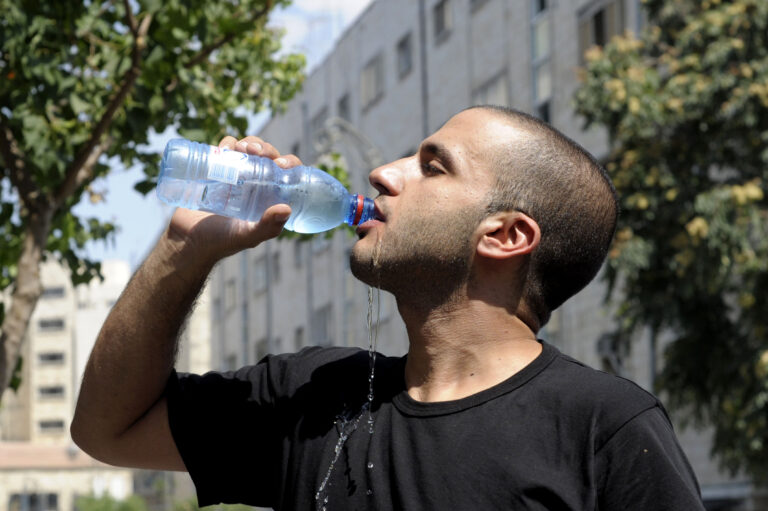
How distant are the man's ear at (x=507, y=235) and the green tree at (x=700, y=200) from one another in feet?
32.5

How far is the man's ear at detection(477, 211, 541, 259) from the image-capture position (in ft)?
9.40

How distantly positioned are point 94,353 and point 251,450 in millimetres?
411

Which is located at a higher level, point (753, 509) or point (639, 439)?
point (639, 439)

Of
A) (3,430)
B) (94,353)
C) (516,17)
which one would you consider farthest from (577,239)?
(3,430)

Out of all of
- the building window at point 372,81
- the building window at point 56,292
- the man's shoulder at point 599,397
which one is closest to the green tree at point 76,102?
the man's shoulder at point 599,397

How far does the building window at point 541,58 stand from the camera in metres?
23.4

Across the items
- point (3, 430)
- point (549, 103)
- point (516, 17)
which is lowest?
point (3, 430)

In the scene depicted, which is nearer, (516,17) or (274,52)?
(274,52)

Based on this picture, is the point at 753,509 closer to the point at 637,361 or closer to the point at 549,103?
the point at 637,361

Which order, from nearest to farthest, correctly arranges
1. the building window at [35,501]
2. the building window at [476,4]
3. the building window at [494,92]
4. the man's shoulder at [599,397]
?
the man's shoulder at [599,397], the building window at [494,92], the building window at [476,4], the building window at [35,501]

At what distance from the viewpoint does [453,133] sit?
3.00 m

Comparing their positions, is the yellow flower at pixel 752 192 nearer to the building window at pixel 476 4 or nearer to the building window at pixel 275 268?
the building window at pixel 476 4

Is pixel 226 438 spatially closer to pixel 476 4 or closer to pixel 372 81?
pixel 476 4

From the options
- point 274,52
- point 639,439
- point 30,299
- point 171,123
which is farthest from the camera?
point 274,52
